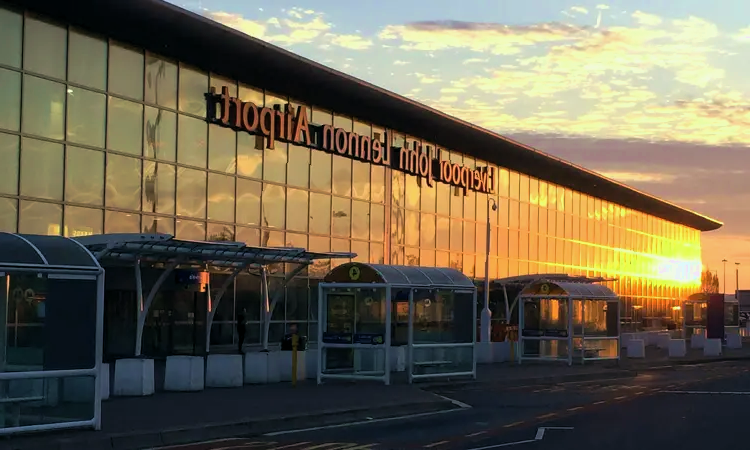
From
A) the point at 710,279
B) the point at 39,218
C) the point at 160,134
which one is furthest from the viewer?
the point at 710,279

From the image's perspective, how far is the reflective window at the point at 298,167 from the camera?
3922cm

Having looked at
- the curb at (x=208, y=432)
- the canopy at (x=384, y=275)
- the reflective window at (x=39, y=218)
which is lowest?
the curb at (x=208, y=432)

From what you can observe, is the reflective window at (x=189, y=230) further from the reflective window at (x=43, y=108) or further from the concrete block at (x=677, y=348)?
the concrete block at (x=677, y=348)

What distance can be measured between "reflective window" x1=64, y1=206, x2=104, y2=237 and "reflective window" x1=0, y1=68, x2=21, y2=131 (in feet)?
9.58

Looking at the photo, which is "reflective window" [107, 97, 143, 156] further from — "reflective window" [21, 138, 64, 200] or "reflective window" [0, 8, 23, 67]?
"reflective window" [0, 8, 23, 67]

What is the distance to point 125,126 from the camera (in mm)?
31250

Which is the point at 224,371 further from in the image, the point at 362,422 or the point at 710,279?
the point at 710,279

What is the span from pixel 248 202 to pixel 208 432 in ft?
67.5

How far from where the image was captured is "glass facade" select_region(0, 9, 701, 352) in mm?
28078

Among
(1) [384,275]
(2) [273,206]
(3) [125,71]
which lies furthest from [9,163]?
(2) [273,206]

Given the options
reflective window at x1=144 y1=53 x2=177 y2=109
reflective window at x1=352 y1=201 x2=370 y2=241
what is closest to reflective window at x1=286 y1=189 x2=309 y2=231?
reflective window at x1=352 y1=201 x2=370 y2=241

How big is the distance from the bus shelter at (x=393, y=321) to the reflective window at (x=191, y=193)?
7.82m

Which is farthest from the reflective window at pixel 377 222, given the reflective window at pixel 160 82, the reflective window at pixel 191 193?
the reflective window at pixel 160 82

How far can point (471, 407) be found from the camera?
74.6 ft
